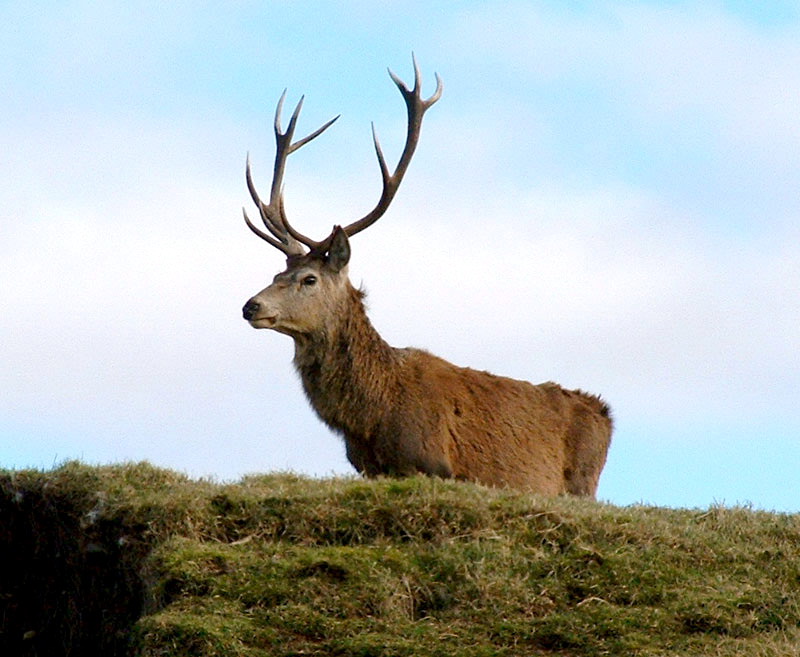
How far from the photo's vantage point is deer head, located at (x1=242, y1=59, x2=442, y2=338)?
37.0 ft

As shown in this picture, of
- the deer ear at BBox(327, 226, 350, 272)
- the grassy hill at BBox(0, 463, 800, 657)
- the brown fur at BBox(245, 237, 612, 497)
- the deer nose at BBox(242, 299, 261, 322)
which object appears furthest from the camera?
the deer ear at BBox(327, 226, 350, 272)

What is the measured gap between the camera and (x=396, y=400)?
11.1 meters

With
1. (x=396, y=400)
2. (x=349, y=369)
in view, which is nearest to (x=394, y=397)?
(x=396, y=400)

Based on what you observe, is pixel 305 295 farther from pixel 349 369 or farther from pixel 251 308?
pixel 349 369

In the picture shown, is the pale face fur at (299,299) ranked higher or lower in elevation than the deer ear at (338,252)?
lower

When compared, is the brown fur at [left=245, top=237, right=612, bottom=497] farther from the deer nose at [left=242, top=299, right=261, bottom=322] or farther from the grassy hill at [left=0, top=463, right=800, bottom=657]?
the grassy hill at [left=0, top=463, right=800, bottom=657]

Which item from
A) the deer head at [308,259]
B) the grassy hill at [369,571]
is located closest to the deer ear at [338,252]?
the deer head at [308,259]

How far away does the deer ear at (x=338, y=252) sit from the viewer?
37.8 feet

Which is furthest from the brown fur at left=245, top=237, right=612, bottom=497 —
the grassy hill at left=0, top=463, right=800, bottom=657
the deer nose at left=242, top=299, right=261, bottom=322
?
the grassy hill at left=0, top=463, right=800, bottom=657

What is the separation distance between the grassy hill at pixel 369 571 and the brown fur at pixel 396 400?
5.15ft

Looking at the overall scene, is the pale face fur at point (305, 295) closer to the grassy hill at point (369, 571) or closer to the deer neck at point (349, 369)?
the deer neck at point (349, 369)

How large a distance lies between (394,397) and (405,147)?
8.25ft

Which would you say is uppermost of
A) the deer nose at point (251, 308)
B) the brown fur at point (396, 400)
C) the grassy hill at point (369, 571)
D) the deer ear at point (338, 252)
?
the deer ear at point (338, 252)

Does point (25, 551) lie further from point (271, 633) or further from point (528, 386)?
point (528, 386)
